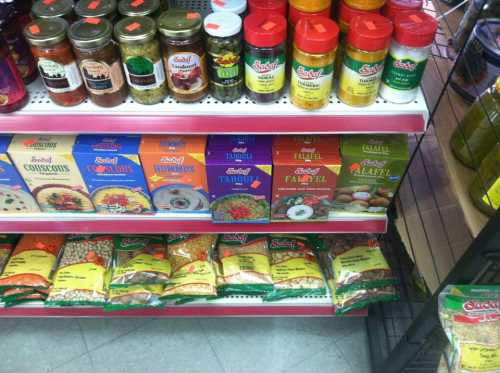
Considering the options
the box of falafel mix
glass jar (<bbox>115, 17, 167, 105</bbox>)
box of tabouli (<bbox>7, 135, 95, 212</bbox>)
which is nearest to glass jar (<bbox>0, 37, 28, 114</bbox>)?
box of tabouli (<bbox>7, 135, 95, 212</bbox>)

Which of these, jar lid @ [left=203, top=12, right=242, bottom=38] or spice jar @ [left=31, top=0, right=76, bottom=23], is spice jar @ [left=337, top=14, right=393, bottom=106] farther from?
spice jar @ [left=31, top=0, right=76, bottom=23]

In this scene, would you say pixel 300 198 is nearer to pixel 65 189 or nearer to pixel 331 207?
pixel 331 207

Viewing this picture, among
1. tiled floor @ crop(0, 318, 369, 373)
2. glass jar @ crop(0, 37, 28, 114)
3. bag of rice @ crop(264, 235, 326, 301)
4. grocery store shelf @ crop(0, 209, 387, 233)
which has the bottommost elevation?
tiled floor @ crop(0, 318, 369, 373)

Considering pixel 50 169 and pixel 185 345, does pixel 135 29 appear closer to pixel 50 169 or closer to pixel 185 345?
pixel 50 169

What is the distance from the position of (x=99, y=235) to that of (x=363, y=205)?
1040 millimetres

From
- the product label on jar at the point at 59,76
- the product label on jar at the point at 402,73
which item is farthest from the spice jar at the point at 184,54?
the product label on jar at the point at 402,73

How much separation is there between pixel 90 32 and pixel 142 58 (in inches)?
5.0

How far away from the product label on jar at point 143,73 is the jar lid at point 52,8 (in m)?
0.21

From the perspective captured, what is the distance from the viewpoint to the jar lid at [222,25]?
1050mm

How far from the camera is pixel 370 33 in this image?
3.40ft

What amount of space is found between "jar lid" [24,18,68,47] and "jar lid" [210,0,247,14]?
0.36 m

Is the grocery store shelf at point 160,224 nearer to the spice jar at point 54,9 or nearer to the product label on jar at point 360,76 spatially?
the product label on jar at point 360,76

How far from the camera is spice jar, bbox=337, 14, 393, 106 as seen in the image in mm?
1040

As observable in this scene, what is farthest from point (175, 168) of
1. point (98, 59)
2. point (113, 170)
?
point (98, 59)
